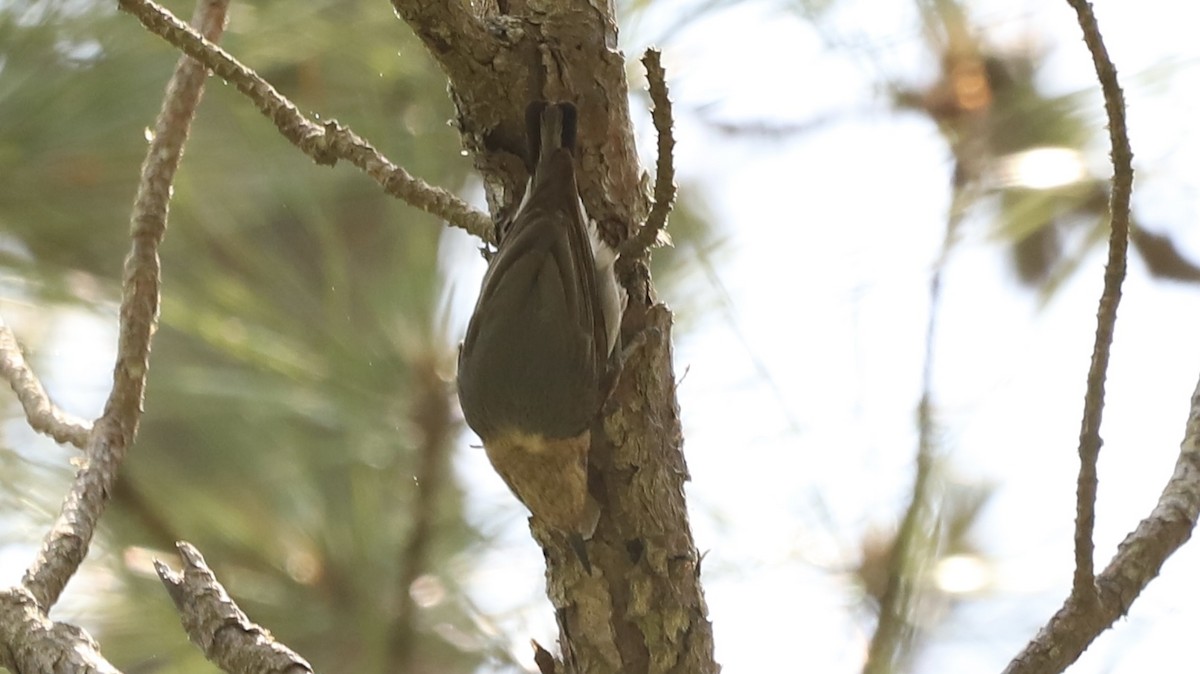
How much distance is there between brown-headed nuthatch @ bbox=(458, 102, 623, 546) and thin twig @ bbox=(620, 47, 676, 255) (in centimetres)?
10

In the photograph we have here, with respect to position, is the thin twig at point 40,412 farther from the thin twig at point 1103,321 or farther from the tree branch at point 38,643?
the thin twig at point 1103,321

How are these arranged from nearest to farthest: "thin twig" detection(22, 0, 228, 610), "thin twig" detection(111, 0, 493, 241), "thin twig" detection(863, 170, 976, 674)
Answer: "thin twig" detection(22, 0, 228, 610) → "thin twig" detection(111, 0, 493, 241) → "thin twig" detection(863, 170, 976, 674)

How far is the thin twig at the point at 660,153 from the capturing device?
0.94 m

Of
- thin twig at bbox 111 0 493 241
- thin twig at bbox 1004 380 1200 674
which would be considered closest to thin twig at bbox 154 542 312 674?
thin twig at bbox 111 0 493 241

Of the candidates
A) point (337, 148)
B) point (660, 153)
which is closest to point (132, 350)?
point (337, 148)

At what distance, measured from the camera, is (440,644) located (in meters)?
1.73

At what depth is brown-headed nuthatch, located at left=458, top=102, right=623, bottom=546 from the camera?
112 cm

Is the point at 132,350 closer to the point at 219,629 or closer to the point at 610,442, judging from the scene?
the point at 219,629

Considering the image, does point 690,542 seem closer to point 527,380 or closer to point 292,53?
point 527,380

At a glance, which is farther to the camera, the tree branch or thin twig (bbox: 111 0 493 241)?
thin twig (bbox: 111 0 493 241)

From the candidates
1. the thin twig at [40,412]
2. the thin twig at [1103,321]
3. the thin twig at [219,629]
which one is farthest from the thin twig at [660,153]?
the thin twig at [40,412]

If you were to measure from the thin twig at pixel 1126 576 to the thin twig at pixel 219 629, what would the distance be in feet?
1.89

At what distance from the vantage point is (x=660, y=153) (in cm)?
100

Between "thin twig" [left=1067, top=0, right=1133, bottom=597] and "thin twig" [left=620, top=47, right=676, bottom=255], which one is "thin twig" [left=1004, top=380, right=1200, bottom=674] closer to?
"thin twig" [left=1067, top=0, right=1133, bottom=597]
